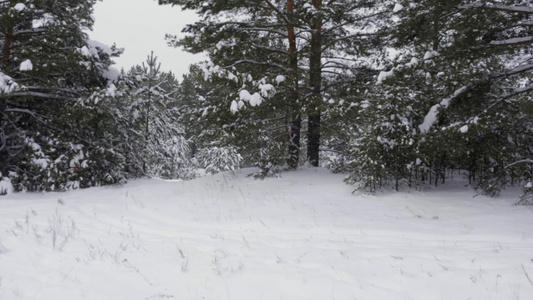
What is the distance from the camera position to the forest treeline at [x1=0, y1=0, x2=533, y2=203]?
6.92 meters

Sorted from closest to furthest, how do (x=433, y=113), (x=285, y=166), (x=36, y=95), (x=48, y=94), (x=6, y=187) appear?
1. (x=433, y=113)
2. (x=6, y=187)
3. (x=36, y=95)
4. (x=48, y=94)
5. (x=285, y=166)

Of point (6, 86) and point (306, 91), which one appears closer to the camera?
point (6, 86)

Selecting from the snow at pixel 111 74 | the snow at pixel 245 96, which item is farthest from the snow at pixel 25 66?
the snow at pixel 245 96

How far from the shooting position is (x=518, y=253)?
380 centimetres

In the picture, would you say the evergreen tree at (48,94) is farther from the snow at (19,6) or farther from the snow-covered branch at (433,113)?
the snow-covered branch at (433,113)

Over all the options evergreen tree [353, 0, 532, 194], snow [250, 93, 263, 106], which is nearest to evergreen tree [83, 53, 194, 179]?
snow [250, 93, 263, 106]

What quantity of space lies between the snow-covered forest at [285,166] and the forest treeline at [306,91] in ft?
0.18

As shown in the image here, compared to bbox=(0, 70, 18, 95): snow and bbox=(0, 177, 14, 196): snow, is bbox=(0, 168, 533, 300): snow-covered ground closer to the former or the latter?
bbox=(0, 177, 14, 196): snow

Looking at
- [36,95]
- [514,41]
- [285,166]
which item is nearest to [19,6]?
[36,95]

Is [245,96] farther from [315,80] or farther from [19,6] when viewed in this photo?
[19,6]

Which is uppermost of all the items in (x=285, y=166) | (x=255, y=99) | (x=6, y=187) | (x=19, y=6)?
(x=19, y=6)

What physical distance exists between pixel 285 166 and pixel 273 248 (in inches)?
244

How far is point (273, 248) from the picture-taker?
4199 mm

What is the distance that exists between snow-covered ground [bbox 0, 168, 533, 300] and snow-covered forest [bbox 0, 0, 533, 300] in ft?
0.10
